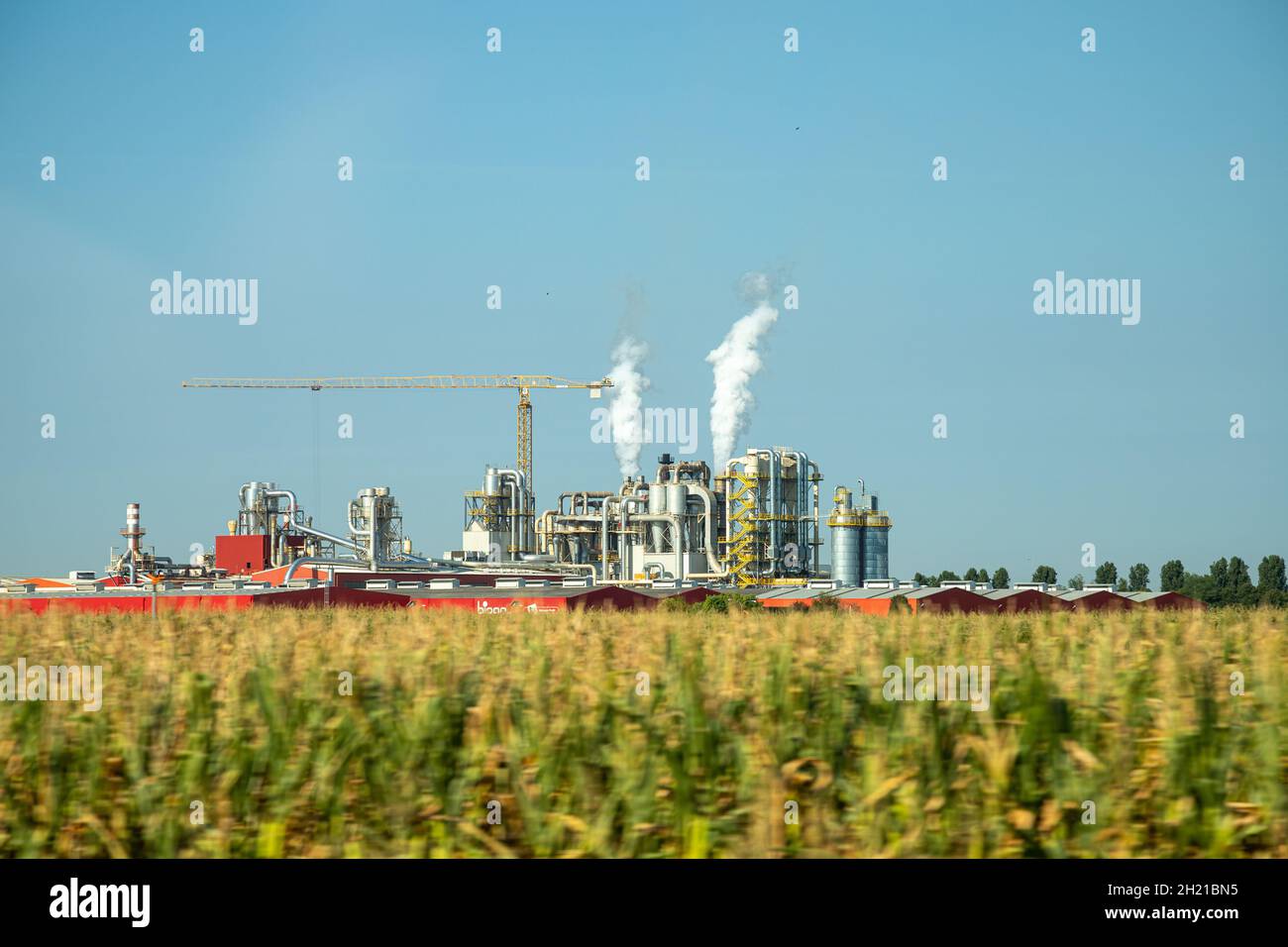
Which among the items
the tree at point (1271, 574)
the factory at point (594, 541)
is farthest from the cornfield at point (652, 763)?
the tree at point (1271, 574)

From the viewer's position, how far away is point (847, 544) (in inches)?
3398

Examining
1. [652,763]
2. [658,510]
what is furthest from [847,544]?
[652,763]

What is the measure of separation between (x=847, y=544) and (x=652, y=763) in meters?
76.6

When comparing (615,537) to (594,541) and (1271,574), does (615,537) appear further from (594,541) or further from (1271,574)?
(1271,574)

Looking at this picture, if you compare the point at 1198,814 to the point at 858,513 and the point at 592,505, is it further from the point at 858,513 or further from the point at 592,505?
the point at 592,505

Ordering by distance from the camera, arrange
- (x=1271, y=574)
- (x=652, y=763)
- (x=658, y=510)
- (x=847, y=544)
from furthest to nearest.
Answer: (x=1271, y=574) → (x=658, y=510) → (x=847, y=544) → (x=652, y=763)

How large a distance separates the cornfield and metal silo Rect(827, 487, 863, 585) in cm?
7286

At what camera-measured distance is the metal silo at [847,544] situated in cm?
8594

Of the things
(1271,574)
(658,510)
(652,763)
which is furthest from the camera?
(1271,574)

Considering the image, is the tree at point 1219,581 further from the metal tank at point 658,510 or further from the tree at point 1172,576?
the metal tank at point 658,510

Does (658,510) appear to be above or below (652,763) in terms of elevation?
above

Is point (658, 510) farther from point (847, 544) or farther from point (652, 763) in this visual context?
point (652, 763)

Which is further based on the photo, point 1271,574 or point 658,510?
point 1271,574
